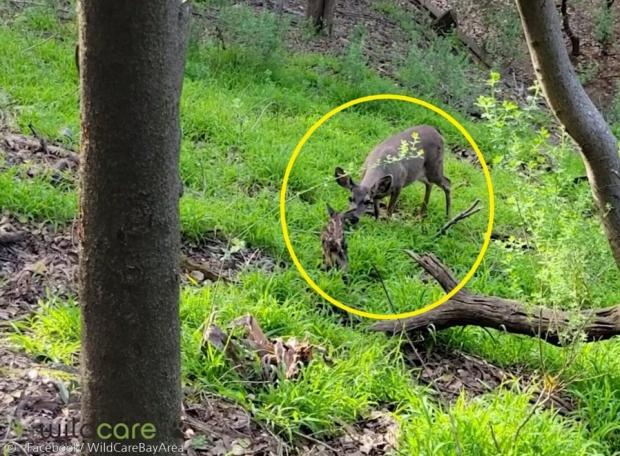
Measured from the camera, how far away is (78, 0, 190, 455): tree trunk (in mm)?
1987

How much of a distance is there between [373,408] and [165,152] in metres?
2.37

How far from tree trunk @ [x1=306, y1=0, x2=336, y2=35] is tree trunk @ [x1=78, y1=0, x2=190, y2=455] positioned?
9.88m

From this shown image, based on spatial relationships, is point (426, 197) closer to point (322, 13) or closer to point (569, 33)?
point (322, 13)

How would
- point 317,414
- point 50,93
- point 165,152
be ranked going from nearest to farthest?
point 165,152
point 317,414
point 50,93

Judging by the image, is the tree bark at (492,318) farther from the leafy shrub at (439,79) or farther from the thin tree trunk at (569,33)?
the thin tree trunk at (569,33)

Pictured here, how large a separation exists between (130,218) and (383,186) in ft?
15.8

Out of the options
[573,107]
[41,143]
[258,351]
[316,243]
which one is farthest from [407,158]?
[258,351]

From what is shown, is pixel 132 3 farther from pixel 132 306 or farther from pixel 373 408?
pixel 373 408

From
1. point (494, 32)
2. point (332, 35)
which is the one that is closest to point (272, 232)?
point (332, 35)

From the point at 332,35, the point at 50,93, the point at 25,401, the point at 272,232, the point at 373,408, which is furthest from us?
the point at 332,35

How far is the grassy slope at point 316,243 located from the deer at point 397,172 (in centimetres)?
16

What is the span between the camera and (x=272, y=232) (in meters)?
5.86

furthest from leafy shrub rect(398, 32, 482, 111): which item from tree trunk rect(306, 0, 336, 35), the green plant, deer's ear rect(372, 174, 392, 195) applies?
the green plant

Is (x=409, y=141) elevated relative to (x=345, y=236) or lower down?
elevated
